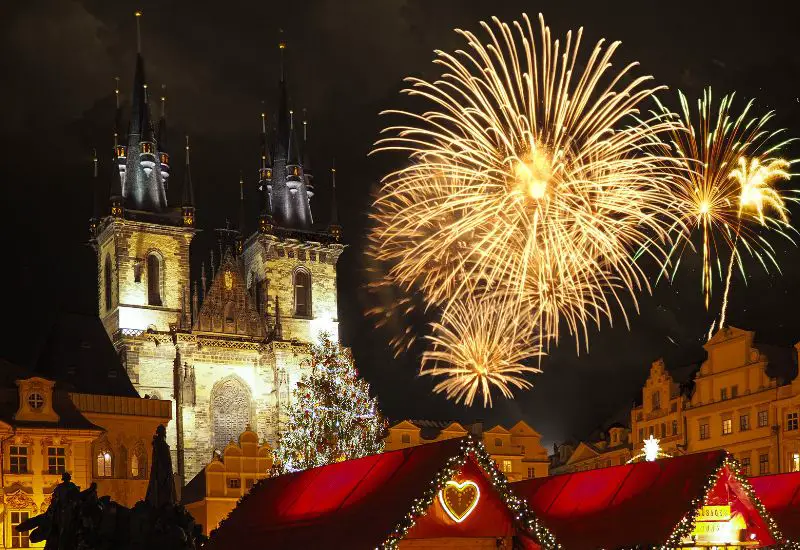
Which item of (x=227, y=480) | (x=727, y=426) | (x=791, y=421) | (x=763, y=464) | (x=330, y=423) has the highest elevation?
(x=330, y=423)

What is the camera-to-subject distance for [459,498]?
2375cm

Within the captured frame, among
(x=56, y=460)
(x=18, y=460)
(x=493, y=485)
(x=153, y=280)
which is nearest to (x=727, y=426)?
(x=56, y=460)

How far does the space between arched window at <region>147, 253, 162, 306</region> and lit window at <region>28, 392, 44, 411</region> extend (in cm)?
3020

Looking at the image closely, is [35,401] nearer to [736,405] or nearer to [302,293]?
[736,405]

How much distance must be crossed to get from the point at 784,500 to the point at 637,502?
4.51m

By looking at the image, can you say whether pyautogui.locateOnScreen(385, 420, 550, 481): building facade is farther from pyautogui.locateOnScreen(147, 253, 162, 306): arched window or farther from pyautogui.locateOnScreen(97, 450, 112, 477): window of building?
pyautogui.locateOnScreen(147, 253, 162, 306): arched window

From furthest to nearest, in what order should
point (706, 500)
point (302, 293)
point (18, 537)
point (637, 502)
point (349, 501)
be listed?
point (302, 293), point (18, 537), point (637, 502), point (706, 500), point (349, 501)

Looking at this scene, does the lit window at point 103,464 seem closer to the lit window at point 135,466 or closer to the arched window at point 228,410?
the lit window at point 135,466

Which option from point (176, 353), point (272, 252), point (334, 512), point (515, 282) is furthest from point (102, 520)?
point (272, 252)

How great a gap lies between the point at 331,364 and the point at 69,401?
14.1m

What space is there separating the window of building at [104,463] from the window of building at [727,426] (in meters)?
25.1

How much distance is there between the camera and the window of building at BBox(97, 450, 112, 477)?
5062 centimetres

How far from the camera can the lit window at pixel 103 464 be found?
1993 inches

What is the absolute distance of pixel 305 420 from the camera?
5631cm
